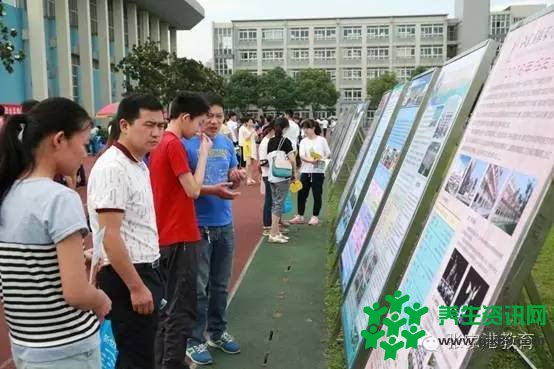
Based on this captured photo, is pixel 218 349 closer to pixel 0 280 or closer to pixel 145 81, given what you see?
pixel 0 280

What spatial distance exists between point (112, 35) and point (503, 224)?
1381 inches

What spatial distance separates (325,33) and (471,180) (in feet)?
273

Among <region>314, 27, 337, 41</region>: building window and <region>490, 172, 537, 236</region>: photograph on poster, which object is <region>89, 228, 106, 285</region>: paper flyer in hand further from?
<region>314, 27, 337, 41</region>: building window

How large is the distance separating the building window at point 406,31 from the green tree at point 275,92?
2400cm

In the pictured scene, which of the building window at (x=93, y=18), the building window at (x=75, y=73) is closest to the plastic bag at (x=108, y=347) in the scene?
the building window at (x=75, y=73)

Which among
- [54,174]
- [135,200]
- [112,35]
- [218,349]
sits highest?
[112,35]

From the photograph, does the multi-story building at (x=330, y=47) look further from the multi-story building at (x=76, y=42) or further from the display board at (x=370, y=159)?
the display board at (x=370, y=159)

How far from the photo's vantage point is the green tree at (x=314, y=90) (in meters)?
66.2

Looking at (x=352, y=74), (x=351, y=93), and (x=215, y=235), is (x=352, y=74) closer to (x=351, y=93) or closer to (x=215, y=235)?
(x=351, y=93)

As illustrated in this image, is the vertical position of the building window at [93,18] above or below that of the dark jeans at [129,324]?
above

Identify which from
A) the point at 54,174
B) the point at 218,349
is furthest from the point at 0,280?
the point at 218,349

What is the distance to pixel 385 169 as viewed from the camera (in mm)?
4059

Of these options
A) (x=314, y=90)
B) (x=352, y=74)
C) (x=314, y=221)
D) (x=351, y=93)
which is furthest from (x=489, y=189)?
(x=352, y=74)

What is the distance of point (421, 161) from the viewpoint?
2883mm
